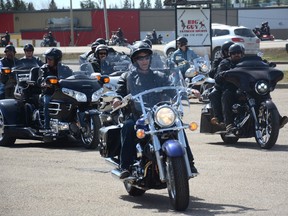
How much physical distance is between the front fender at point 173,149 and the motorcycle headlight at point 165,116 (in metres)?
0.19

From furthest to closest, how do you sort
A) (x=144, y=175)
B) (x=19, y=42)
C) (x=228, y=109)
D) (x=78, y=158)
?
1. (x=19, y=42)
2. (x=228, y=109)
3. (x=78, y=158)
4. (x=144, y=175)

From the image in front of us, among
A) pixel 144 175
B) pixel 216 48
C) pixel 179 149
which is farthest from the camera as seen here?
pixel 216 48

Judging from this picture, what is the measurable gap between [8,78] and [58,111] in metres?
3.55

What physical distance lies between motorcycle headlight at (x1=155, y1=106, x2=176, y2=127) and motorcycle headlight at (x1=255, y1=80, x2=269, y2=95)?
16.4ft

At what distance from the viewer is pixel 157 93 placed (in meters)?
8.90

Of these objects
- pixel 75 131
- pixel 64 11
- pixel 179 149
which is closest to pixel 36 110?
pixel 75 131

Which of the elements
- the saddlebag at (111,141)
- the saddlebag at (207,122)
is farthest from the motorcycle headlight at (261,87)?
the saddlebag at (111,141)

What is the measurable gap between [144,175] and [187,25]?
65.2 ft

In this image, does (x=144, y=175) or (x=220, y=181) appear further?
(x=220, y=181)

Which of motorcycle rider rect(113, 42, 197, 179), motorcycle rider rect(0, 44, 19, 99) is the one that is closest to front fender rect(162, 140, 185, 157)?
motorcycle rider rect(113, 42, 197, 179)

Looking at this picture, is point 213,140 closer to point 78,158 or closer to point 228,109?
point 228,109

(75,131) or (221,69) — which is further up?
(221,69)

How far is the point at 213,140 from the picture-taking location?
48.4ft

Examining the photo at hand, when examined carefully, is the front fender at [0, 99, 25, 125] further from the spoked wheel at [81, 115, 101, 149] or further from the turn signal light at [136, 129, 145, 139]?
the turn signal light at [136, 129, 145, 139]
